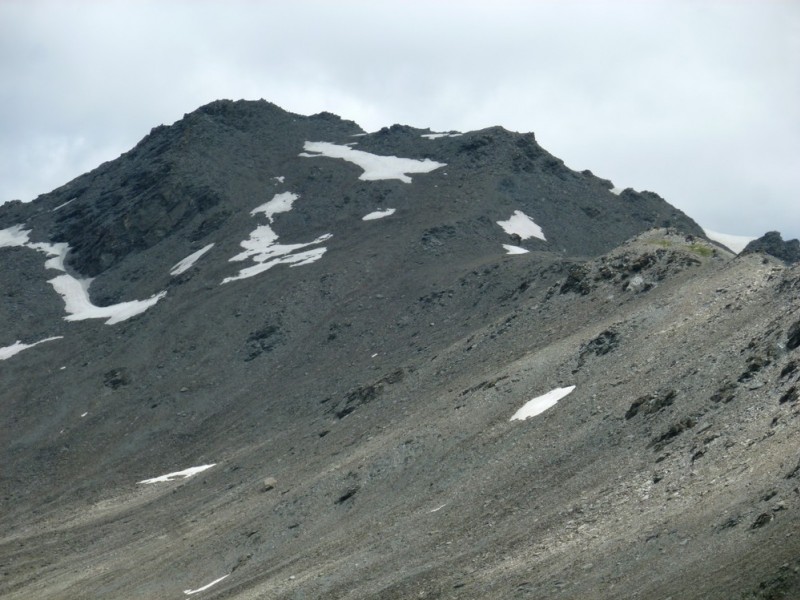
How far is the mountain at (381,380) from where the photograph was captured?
4012 cm

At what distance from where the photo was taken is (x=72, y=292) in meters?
132

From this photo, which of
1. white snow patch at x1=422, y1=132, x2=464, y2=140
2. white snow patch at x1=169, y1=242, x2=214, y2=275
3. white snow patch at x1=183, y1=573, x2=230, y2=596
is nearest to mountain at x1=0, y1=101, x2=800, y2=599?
white snow patch at x1=183, y1=573, x2=230, y2=596

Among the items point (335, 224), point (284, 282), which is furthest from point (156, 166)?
point (284, 282)

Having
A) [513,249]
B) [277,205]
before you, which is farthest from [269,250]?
[513,249]

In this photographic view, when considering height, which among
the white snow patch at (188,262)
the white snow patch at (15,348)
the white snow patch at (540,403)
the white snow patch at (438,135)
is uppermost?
the white snow patch at (438,135)

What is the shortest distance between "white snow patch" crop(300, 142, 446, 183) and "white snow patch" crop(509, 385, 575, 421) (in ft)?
→ 268

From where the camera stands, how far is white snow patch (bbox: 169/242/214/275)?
127194mm

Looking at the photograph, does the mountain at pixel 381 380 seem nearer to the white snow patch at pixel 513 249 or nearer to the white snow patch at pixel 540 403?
the white snow patch at pixel 540 403

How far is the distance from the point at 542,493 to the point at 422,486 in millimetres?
9469

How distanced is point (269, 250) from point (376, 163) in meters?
26.6

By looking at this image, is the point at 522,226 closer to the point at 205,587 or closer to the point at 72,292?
the point at 72,292

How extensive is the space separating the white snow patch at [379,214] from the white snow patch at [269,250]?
16.8 feet

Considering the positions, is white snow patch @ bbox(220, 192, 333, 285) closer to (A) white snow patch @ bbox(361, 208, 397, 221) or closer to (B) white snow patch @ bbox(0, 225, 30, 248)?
(A) white snow patch @ bbox(361, 208, 397, 221)

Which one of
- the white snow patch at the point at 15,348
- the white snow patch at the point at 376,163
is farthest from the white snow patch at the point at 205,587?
the white snow patch at the point at 376,163
